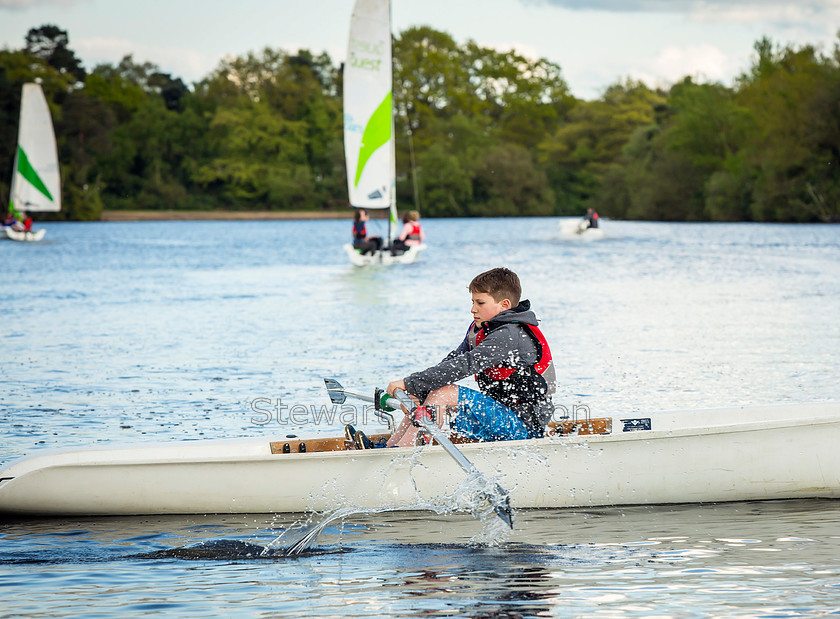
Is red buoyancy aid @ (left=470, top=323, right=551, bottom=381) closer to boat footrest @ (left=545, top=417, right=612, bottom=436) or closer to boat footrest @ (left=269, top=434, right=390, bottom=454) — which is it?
boat footrest @ (left=545, top=417, right=612, bottom=436)

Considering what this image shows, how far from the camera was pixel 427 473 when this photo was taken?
5.94 m

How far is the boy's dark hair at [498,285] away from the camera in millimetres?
5609

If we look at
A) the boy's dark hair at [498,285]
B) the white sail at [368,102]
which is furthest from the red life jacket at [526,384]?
the white sail at [368,102]

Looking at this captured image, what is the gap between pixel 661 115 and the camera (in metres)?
83.3

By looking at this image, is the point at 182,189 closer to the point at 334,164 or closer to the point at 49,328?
the point at 334,164

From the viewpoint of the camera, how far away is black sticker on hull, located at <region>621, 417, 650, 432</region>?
671cm

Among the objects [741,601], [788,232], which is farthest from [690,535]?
[788,232]

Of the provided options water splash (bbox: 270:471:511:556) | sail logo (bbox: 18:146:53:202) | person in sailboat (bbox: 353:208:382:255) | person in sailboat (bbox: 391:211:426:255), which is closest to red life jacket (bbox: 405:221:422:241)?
person in sailboat (bbox: 391:211:426:255)

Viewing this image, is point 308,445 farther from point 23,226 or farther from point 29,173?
point 23,226

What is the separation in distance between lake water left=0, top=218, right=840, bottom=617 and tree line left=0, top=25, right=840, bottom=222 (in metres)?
44.0

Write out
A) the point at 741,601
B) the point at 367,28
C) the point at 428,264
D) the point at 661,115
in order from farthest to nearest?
the point at 661,115 → the point at 428,264 → the point at 367,28 → the point at 741,601

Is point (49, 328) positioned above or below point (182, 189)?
below

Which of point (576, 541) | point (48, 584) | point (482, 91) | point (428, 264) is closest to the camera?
point (48, 584)

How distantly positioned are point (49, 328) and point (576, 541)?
11.6 meters
